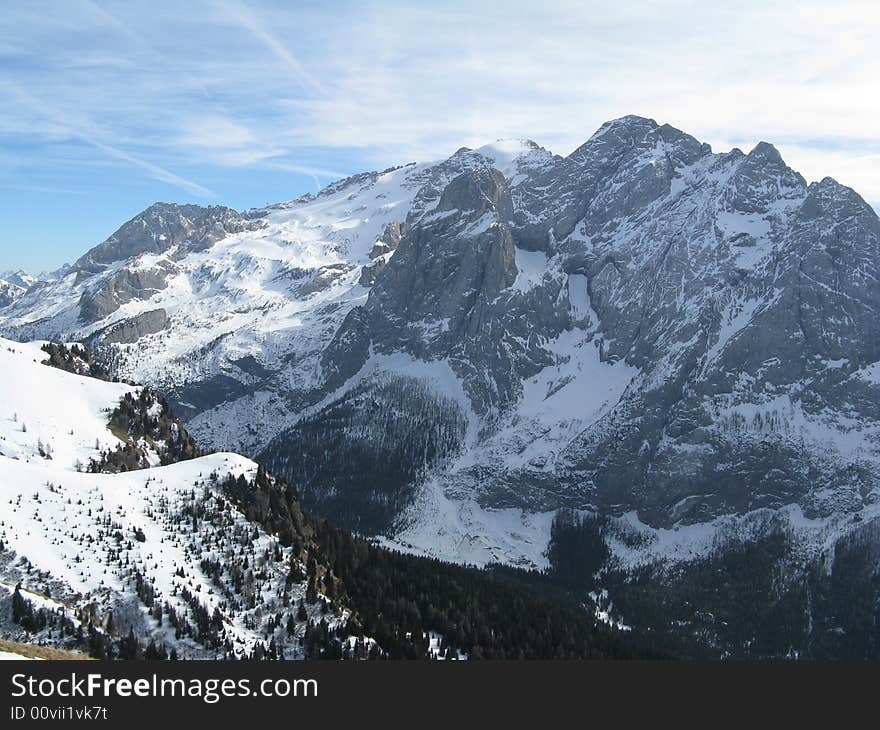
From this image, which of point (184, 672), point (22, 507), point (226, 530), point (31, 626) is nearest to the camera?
point (184, 672)

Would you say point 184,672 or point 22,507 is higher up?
point 22,507

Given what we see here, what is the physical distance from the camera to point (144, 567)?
428 feet

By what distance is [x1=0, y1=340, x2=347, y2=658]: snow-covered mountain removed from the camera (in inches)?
4653

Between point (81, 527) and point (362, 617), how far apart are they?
49.2 meters

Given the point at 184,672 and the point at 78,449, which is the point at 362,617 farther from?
the point at 78,449

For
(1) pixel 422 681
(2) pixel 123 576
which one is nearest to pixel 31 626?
(2) pixel 123 576

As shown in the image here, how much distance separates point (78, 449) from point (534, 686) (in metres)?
149

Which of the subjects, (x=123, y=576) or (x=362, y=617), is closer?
(x=123, y=576)

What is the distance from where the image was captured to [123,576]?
417 feet

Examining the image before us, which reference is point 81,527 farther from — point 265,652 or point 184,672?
point 184,672

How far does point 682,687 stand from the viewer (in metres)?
91.8

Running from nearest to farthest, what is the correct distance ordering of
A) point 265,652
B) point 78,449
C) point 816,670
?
point 816,670, point 265,652, point 78,449

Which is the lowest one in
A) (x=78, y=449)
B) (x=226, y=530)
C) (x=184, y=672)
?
(x=184, y=672)

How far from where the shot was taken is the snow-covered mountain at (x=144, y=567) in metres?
118
